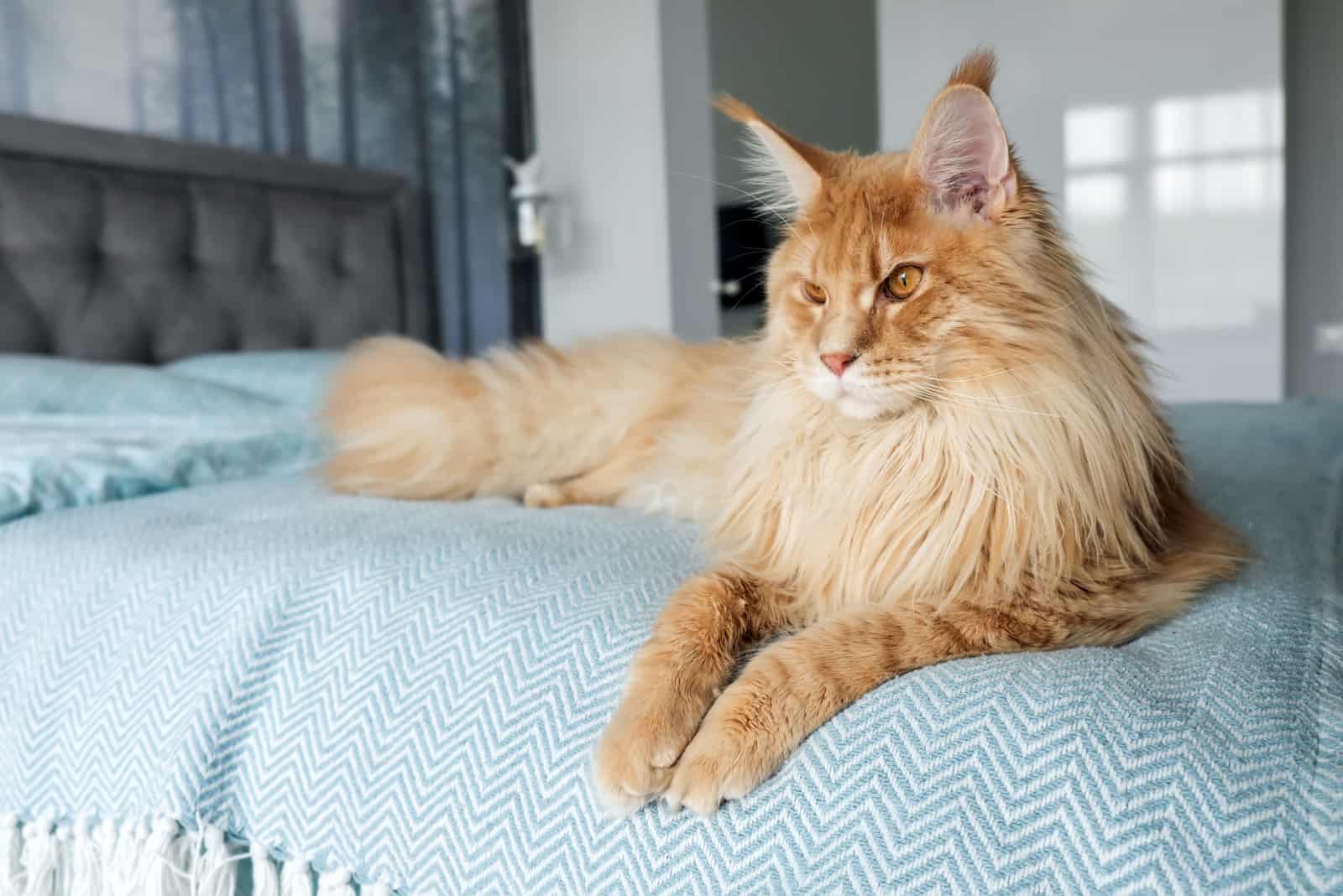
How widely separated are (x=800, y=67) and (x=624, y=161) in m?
2.74

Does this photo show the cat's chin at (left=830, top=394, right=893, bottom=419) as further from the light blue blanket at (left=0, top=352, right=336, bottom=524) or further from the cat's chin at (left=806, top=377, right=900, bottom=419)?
the light blue blanket at (left=0, top=352, right=336, bottom=524)

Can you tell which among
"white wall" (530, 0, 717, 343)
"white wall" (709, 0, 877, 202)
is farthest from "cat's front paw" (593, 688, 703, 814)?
"white wall" (709, 0, 877, 202)

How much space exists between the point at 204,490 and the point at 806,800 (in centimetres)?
124

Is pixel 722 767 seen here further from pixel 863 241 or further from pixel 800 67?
pixel 800 67

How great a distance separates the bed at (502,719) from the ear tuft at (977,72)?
1.72 ft

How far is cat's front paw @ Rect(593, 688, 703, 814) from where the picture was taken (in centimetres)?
70

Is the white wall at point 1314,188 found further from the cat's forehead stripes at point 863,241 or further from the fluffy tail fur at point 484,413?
the cat's forehead stripes at point 863,241

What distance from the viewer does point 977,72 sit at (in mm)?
921

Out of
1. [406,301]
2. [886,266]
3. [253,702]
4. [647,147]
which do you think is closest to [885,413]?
[886,266]

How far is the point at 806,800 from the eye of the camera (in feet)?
2.26

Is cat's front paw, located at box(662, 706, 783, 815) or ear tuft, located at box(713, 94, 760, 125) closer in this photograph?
cat's front paw, located at box(662, 706, 783, 815)

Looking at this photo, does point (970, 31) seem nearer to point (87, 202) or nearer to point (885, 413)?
point (87, 202)

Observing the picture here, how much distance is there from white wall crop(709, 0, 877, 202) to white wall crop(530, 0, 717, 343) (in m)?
1.58

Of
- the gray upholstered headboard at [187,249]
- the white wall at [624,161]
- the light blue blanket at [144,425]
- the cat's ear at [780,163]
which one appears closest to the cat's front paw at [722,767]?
the cat's ear at [780,163]
